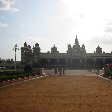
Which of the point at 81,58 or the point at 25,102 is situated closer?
the point at 25,102

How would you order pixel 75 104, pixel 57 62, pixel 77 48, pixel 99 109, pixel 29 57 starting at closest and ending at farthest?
pixel 99 109 → pixel 75 104 → pixel 29 57 → pixel 57 62 → pixel 77 48

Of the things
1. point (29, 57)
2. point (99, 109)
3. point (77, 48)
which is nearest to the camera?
point (99, 109)

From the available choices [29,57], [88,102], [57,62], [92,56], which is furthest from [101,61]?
[88,102]

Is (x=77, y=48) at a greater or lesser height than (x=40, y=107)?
greater

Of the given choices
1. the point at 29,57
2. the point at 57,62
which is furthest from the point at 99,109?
the point at 57,62

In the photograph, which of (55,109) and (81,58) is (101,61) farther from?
(55,109)

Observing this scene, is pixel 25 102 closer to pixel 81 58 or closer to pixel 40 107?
pixel 40 107

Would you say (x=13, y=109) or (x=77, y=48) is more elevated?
(x=77, y=48)

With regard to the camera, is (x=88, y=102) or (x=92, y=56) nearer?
(x=88, y=102)

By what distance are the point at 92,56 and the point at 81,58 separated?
15.5 ft

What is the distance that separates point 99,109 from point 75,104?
183 cm

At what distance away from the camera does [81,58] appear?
4774 inches

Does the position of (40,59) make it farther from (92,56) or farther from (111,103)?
(111,103)

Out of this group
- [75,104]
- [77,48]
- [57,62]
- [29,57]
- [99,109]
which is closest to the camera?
[99,109]
